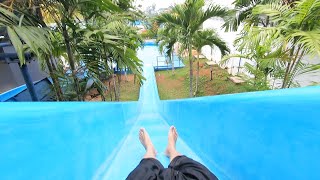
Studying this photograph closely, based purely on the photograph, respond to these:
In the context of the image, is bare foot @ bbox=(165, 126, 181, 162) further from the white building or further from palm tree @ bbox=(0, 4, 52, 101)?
the white building

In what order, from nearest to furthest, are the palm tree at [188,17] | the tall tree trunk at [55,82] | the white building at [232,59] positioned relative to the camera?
the tall tree trunk at [55,82] → the white building at [232,59] → the palm tree at [188,17]

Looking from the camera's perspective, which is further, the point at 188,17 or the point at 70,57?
the point at 188,17

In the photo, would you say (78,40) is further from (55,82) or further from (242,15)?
(242,15)

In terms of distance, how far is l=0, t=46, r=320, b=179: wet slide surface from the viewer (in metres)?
0.75

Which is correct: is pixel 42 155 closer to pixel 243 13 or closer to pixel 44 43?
pixel 44 43

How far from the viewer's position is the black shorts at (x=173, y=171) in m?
0.96

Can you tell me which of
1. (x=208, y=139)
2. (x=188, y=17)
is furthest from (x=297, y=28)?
(x=188, y=17)

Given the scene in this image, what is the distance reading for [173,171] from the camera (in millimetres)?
1024

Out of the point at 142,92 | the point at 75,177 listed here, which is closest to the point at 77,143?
the point at 75,177

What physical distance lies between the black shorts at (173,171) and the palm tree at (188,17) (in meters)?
3.59

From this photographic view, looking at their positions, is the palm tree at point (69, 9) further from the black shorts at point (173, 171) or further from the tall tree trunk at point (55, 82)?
the black shorts at point (173, 171)

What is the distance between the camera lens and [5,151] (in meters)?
0.68

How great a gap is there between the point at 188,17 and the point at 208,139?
3172 mm

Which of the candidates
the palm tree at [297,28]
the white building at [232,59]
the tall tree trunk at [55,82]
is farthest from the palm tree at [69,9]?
the white building at [232,59]
